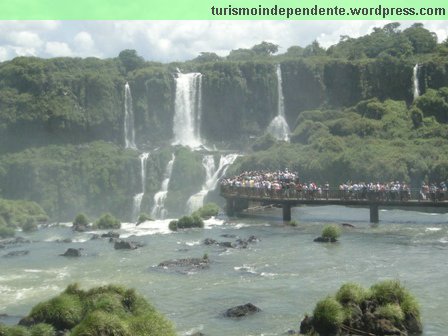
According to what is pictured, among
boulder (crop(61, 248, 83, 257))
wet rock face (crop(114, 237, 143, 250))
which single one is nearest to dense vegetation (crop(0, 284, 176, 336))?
boulder (crop(61, 248, 83, 257))

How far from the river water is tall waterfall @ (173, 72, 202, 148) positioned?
3570cm

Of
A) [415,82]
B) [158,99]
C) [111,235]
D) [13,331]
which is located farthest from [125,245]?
[415,82]

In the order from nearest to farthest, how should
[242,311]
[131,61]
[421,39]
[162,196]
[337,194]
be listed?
1. [242,311]
2. [337,194]
3. [162,196]
4. [421,39]
5. [131,61]

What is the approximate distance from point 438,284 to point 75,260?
20.2 metres

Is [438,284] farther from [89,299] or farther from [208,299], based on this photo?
[89,299]

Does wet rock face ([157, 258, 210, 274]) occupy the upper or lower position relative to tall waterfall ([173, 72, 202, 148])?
lower

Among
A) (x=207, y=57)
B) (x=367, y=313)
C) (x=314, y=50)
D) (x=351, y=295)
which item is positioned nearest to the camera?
(x=367, y=313)

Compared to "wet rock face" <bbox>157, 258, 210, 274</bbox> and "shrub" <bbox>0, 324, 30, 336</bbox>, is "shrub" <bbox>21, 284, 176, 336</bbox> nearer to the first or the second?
"shrub" <bbox>0, 324, 30, 336</bbox>

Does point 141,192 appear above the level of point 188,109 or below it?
below

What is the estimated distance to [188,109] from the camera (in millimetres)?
87750

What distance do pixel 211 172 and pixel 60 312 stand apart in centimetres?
4953

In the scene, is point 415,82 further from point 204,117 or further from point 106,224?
point 106,224

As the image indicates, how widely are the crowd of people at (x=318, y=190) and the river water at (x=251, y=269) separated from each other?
197 cm

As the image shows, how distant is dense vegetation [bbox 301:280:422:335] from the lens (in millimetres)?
22406
